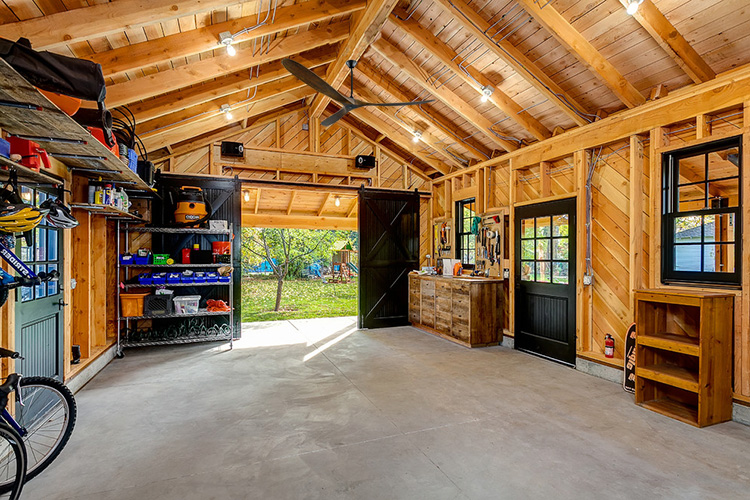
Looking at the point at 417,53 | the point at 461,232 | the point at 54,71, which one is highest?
the point at 417,53

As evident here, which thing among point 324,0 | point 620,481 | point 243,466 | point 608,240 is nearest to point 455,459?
point 620,481

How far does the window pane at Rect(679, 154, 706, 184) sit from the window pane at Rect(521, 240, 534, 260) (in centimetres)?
190

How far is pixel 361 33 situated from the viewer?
4.17 metres

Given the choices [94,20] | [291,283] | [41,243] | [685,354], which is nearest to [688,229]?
[685,354]

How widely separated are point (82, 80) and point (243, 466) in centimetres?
253

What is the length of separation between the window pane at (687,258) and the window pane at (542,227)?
1615 millimetres

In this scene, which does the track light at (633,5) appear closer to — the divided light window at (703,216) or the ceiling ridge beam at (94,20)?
the divided light window at (703,216)

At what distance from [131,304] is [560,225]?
594 cm

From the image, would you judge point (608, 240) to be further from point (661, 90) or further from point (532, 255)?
point (661, 90)

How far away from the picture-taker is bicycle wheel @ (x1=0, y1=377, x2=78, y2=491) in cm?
247

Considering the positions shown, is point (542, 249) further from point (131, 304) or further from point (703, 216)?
point (131, 304)

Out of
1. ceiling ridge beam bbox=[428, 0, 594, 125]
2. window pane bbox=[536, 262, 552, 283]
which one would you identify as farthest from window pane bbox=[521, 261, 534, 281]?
ceiling ridge beam bbox=[428, 0, 594, 125]

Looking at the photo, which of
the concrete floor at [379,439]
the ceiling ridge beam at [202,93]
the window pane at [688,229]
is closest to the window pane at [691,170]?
the window pane at [688,229]

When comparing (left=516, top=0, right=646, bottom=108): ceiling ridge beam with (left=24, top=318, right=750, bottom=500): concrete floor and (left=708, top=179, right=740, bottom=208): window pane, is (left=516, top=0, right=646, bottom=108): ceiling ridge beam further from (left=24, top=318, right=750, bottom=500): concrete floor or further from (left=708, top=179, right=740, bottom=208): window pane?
(left=24, top=318, right=750, bottom=500): concrete floor
